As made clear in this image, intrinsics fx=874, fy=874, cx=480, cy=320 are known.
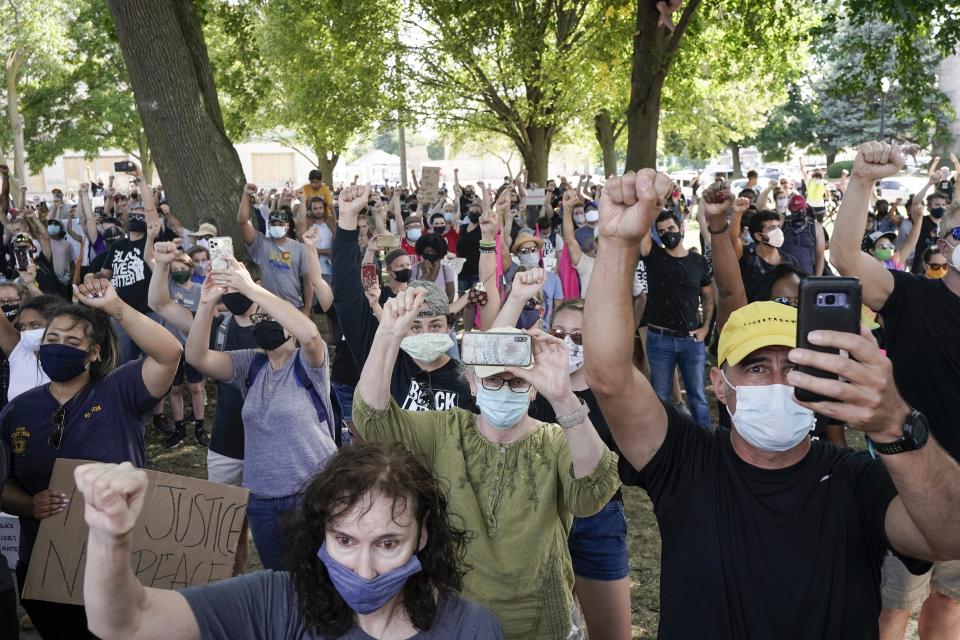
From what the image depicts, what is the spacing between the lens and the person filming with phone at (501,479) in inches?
123

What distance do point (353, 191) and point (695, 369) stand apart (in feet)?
13.4

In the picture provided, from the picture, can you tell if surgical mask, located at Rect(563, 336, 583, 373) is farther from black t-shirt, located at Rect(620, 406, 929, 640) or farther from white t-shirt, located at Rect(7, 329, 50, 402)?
white t-shirt, located at Rect(7, 329, 50, 402)

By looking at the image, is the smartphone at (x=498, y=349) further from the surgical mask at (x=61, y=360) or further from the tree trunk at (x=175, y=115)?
the tree trunk at (x=175, y=115)

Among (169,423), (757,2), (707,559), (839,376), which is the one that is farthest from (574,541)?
(757,2)

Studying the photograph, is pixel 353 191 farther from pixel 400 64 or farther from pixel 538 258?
pixel 400 64

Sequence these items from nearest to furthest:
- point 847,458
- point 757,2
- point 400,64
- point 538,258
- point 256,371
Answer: point 847,458, point 256,371, point 538,258, point 757,2, point 400,64

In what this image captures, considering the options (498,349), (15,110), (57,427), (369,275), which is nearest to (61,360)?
(57,427)

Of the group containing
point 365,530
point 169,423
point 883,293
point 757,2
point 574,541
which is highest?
point 757,2

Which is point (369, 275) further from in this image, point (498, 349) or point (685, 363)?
point (498, 349)

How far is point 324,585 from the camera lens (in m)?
2.31

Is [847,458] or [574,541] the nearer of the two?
[847,458]

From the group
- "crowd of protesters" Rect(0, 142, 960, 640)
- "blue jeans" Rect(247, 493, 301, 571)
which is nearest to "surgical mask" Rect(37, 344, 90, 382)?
"crowd of protesters" Rect(0, 142, 960, 640)

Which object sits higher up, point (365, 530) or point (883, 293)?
point (883, 293)

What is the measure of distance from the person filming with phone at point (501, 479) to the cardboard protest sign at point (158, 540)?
120 cm
